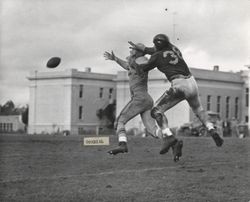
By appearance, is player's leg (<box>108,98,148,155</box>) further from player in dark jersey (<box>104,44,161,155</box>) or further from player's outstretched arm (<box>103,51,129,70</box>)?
player's outstretched arm (<box>103,51,129,70</box>)

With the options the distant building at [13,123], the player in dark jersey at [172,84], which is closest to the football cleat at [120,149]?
the player in dark jersey at [172,84]

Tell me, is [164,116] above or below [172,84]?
below

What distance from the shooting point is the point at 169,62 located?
6.27 m

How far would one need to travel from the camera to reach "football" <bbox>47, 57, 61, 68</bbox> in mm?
6535

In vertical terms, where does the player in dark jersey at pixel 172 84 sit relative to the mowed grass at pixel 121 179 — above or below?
above

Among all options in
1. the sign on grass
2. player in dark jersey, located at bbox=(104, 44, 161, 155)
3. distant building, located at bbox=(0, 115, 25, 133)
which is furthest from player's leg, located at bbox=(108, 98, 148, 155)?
distant building, located at bbox=(0, 115, 25, 133)

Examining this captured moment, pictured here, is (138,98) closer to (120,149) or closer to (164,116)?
(164,116)

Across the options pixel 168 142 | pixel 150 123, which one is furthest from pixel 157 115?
pixel 168 142

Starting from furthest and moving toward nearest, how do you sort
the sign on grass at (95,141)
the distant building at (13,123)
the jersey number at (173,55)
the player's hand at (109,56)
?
1. the distant building at (13,123)
2. the sign on grass at (95,141)
3. the player's hand at (109,56)
4. the jersey number at (173,55)

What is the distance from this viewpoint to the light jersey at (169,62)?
6.25 meters

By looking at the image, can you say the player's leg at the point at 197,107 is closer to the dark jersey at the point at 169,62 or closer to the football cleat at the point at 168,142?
the dark jersey at the point at 169,62

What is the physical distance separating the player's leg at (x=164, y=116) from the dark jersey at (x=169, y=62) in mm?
182

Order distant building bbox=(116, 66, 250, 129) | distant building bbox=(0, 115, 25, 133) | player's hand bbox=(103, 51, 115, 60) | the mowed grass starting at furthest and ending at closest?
1. distant building bbox=(0, 115, 25, 133)
2. the mowed grass
3. distant building bbox=(116, 66, 250, 129)
4. player's hand bbox=(103, 51, 115, 60)

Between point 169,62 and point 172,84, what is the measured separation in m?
0.22
